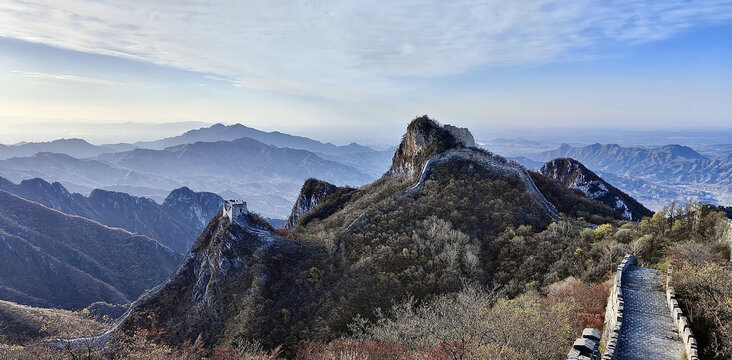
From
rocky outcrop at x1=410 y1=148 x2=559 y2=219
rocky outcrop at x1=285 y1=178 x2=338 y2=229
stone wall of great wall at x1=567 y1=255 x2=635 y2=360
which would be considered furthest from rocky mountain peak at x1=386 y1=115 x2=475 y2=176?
stone wall of great wall at x1=567 y1=255 x2=635 y2=360

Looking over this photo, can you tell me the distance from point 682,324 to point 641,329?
1.57m

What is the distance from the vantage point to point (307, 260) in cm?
4438

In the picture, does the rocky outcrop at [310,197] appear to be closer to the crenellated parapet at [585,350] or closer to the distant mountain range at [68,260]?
the crenellated parapet at [585,350]

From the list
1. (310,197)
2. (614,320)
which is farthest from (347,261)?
(310,197)

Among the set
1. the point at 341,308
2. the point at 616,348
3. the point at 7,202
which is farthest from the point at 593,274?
the point at 7,202

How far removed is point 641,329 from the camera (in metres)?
17.6

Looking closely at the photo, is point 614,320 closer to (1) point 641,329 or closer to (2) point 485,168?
(1) point 641,329

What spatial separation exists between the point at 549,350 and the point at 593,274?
53.6 ft

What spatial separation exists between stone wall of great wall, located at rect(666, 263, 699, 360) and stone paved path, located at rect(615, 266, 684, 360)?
0.81 feet

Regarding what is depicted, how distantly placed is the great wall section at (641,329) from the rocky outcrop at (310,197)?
209ft

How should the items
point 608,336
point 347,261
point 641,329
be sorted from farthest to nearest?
1. point 347,261
2. point 641,329
3. point 608,336

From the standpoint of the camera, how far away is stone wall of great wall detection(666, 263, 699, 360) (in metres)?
15.0

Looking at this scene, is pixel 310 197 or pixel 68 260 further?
pixel 68 260

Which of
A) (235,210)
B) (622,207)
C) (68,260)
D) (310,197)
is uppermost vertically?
(235,210)
